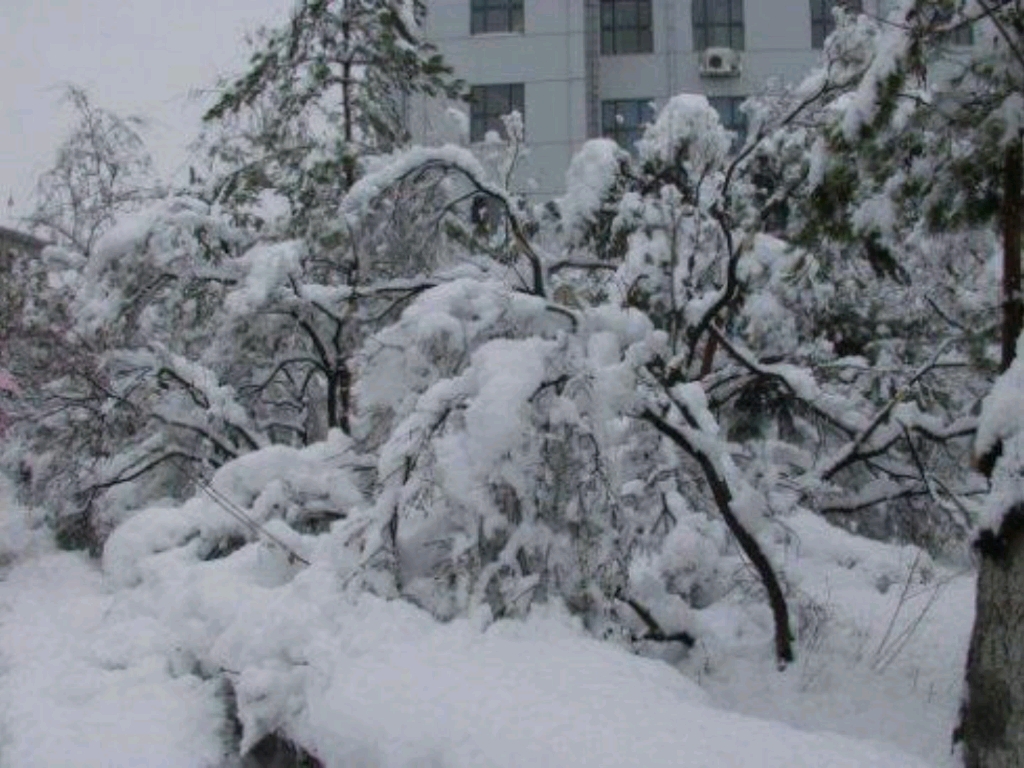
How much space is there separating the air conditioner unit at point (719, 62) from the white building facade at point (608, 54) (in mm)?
26

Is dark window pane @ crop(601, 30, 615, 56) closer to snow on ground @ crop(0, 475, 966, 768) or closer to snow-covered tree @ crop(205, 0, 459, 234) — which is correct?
snow-covered tree @ crop(205, 0, 459, 234)

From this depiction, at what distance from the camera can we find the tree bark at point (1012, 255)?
5.87 metres

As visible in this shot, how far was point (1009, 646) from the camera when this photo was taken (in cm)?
506

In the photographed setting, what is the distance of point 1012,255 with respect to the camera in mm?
5980

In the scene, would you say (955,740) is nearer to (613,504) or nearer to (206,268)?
(613,504)

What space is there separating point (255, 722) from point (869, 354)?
956 cm

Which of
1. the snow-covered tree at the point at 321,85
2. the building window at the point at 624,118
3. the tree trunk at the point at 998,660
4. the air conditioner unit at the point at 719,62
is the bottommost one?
the tree trunk at the point at 998,660

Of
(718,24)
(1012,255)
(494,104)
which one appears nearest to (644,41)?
(718,24)

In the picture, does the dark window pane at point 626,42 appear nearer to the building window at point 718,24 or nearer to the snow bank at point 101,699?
the building window at point 718,24

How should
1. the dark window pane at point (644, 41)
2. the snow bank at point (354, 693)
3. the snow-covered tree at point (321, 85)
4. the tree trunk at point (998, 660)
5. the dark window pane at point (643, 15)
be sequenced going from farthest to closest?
the dark window pane at point (643, 15) → the dark window pane at point (644, 41) → the snow-covered tree at point (321, 85) → the tree trunk at point (998, 660) → the snow bank at point (354, 693)

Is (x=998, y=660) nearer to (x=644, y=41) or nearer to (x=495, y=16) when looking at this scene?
(x=495, y=16)

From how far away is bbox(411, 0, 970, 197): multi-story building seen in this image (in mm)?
32688

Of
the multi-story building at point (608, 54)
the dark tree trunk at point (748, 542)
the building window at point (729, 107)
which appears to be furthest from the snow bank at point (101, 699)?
the building window at point (729, 107)

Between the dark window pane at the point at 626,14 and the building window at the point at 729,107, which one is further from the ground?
the dark window pane at the point at 626,14
